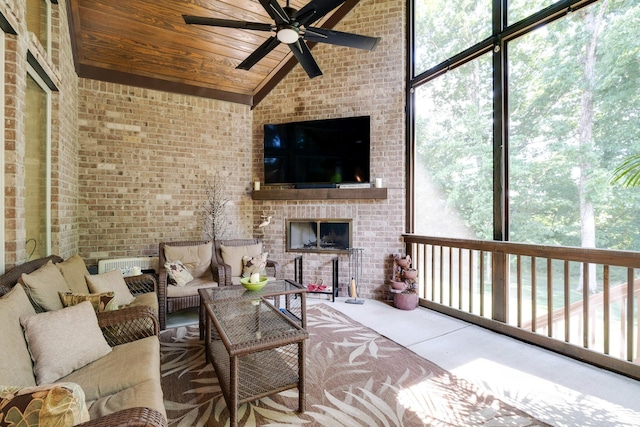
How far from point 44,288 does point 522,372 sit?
3.30m

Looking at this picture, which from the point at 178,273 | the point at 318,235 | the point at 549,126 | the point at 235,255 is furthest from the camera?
the point at 318,235

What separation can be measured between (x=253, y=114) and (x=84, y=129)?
2.29 meters

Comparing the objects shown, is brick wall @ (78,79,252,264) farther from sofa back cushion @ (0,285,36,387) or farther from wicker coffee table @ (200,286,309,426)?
sofa back cushion @ (0,285,36,387)

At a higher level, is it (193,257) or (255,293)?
(193,257)

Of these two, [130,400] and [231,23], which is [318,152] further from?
[130,400]

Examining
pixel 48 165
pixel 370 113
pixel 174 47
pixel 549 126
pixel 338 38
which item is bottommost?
pixel 48 165

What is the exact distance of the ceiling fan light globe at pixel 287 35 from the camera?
8.49 ft

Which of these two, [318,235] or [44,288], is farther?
[318,235]

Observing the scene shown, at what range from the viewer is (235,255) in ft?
12.6

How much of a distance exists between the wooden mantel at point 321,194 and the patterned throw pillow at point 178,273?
A: 173 centimetres

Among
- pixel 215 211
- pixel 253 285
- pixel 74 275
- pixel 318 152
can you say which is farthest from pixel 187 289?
pixel 318 152

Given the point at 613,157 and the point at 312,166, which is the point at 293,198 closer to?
the point at 312,166

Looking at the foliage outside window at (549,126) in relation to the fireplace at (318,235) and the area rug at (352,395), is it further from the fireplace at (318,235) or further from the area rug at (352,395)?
the area rug at (352,395)

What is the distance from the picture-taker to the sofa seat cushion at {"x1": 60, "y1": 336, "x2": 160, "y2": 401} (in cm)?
140
